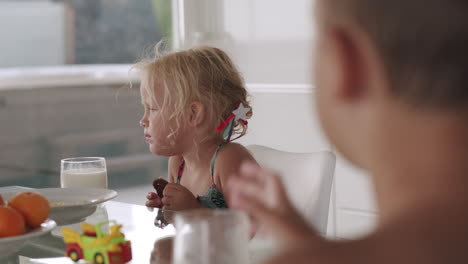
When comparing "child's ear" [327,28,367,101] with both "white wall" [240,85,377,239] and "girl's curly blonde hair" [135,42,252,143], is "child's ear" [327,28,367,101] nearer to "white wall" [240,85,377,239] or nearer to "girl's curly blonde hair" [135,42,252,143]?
"girl's curly blonde hair" [135,42,252,143]

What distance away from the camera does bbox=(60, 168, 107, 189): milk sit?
1.81 meters

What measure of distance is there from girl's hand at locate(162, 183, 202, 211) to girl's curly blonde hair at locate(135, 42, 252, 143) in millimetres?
243

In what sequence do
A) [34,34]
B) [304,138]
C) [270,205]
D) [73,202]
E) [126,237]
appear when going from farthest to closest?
1. [34,34]
2. [304,138]
3. [73,202]
4. [126,237]
5. [270,205]

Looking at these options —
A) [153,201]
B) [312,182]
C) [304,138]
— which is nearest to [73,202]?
[153,201]

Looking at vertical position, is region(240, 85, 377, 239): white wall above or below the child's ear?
below

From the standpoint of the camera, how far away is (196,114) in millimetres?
1871

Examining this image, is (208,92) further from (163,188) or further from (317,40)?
(317,40)

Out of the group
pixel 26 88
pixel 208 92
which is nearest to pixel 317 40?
pixel 208 92

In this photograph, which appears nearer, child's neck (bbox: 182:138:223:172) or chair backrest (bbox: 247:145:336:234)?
chair backrest (bbox: 247:145:336:234)

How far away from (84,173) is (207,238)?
1028 millimetres

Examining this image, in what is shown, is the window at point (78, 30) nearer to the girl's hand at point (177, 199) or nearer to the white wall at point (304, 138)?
the white wall at point (304, 138)

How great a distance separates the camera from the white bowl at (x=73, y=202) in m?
1.54

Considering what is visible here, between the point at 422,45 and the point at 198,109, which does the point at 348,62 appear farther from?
the point at 198,109

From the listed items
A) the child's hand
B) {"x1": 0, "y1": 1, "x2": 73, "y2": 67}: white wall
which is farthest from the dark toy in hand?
{"x1": 0, "y1": 1, "x2": 73, "y2": 67}: white wall
